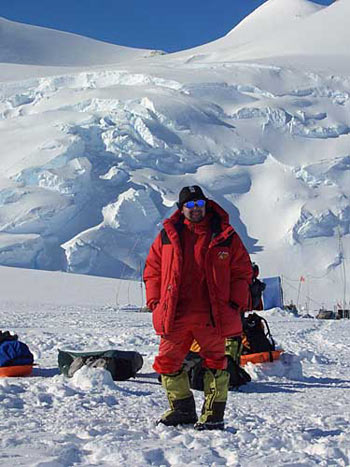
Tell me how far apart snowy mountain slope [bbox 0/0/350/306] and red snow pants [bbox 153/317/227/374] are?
2288 cm

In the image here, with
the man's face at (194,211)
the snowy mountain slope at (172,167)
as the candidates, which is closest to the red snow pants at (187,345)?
the man's face at (194,211)

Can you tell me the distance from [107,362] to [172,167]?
28352 mm

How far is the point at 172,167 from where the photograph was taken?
109 ft

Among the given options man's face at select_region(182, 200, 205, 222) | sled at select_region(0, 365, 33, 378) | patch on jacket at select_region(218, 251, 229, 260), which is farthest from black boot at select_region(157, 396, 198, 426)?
sled at select_region(0, 365, 33, 378)

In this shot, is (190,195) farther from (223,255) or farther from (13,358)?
(13,358)

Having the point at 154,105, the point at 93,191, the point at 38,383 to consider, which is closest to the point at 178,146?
the point at 154,105

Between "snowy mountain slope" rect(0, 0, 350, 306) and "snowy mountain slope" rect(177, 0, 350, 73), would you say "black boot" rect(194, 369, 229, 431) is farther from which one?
"snowy mountain slope" rect(177, 0, 350, 73)

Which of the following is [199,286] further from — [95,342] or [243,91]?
[243,91]

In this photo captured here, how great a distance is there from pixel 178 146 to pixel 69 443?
31011 millimetres

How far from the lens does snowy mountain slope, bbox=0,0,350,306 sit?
92.3ft

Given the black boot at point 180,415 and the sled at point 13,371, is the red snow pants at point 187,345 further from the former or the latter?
the sled at point 13,371

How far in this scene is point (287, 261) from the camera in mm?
29109

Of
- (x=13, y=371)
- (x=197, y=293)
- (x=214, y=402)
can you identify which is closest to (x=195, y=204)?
(x=197, y=293)

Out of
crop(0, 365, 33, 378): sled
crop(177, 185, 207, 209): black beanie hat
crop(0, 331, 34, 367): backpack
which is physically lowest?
crop(0, 365, 33, 378): sled
